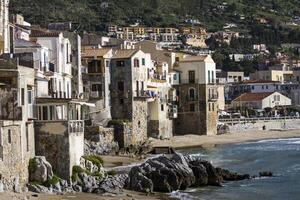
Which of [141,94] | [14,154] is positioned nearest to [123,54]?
[141,94]

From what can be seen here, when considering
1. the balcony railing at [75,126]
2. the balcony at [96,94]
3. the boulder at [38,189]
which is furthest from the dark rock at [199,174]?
the balcony at [96,94]

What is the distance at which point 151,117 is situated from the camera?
84.4 metres

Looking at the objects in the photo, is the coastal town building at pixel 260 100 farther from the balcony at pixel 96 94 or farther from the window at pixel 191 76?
the balcony at pixel 96 94

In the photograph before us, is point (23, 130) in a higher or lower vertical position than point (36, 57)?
lower

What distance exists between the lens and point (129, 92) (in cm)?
7588

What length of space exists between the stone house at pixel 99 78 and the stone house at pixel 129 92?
2.63ft

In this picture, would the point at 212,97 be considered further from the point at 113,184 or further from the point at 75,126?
the point at 75,126

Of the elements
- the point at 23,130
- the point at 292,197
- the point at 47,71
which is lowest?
the point at 292,197

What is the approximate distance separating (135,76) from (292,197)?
33285 mm

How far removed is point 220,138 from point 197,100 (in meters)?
5.51

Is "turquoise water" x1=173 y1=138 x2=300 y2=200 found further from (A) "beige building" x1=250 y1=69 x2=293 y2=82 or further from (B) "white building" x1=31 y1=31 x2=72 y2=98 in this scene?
(A) "beige building" x1=250 y1=69 x2=293 y2=82

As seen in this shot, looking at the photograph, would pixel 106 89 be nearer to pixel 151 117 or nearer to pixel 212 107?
pixel 151 117

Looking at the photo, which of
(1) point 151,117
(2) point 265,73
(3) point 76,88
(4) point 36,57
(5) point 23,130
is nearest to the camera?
(5) point 23,130

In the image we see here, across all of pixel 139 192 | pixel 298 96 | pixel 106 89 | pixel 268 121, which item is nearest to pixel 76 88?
pixel 106 89
